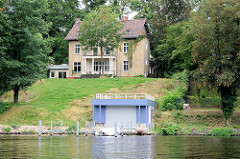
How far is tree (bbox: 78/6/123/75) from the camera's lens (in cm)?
6750

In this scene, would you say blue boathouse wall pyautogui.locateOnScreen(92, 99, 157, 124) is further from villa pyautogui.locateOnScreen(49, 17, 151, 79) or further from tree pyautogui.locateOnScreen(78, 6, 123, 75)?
villa pyautogui.locateOnScreen(49, 17, 151, 79)

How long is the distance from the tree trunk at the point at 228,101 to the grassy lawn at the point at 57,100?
17.0m

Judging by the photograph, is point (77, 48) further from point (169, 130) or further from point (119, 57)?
point (169, 130)

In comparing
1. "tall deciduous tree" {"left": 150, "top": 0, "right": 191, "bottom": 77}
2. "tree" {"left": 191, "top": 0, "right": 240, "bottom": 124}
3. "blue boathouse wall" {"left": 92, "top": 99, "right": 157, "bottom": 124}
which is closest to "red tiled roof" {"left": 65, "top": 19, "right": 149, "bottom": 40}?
"tall deciduous tree" {"left": 150, "top": 0, "right": 191, "bottom": 77}

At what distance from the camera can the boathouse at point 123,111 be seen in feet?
150

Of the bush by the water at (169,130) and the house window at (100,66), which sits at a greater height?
the house window at (100,66)

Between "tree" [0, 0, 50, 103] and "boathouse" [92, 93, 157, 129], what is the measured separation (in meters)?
9.62

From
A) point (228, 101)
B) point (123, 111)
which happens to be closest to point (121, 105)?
point (123, 111)

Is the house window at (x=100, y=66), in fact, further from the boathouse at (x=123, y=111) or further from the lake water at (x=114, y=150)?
the lake water at (x=114, y=150)

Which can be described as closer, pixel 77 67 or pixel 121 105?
pixel 121 105

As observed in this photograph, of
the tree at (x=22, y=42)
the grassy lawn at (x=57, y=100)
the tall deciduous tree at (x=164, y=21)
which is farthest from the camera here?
the tall deciduous tree at (x=164, y=21)

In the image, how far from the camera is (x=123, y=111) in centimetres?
4675

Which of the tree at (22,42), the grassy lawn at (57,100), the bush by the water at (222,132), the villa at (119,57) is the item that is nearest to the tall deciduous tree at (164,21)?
the villa at (119,57)

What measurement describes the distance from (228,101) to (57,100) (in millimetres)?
24060
